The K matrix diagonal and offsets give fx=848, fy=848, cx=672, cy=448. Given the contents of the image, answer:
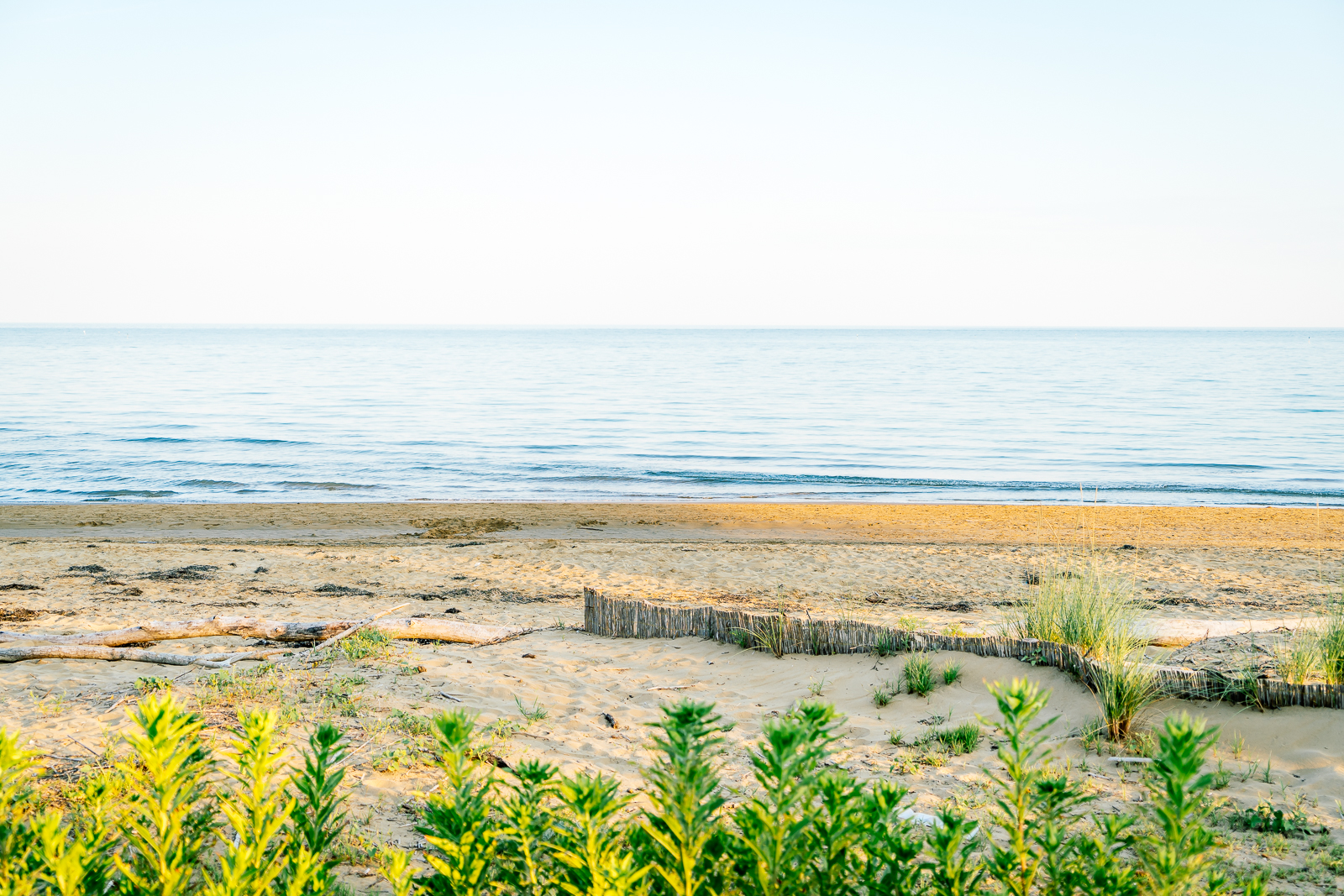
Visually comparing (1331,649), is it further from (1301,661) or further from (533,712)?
(533,712)

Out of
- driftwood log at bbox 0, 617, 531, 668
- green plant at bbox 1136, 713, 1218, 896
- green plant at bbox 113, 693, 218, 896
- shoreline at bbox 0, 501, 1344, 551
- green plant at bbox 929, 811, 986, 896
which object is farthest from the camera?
shoreline at bbox 0, 501, 1344, 551

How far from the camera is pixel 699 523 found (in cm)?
1633

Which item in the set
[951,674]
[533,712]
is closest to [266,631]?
[533,712]

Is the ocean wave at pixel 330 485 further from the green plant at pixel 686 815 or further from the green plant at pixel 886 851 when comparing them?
the green plant at pixel 886 851

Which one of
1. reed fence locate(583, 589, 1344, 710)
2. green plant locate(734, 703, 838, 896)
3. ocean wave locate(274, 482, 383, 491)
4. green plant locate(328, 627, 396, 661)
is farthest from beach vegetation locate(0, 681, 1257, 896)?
ocean wave locate(274, 482, 383, 491)

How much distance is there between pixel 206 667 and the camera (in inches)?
233

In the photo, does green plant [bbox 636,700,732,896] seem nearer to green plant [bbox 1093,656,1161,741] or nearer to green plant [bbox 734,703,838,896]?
green plant [bbox 734,703,838,896]

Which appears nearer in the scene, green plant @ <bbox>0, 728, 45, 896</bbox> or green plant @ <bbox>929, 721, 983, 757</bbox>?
green plant @ <bbox>0, 728, 45, 896</bbox>

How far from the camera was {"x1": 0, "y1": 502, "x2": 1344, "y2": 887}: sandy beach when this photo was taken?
4531 mm

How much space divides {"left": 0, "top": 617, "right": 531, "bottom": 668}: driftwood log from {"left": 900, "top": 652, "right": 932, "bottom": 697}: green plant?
3.43 meters

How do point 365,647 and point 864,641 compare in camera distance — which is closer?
point 365,647

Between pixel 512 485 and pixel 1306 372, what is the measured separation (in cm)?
6777

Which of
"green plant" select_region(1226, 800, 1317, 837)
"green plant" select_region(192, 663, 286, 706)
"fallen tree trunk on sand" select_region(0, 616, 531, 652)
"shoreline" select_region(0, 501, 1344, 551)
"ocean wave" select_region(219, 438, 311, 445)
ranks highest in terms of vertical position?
"green plant" select_region(1226, 800, 1317, 837)

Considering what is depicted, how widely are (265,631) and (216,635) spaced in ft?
1.34
